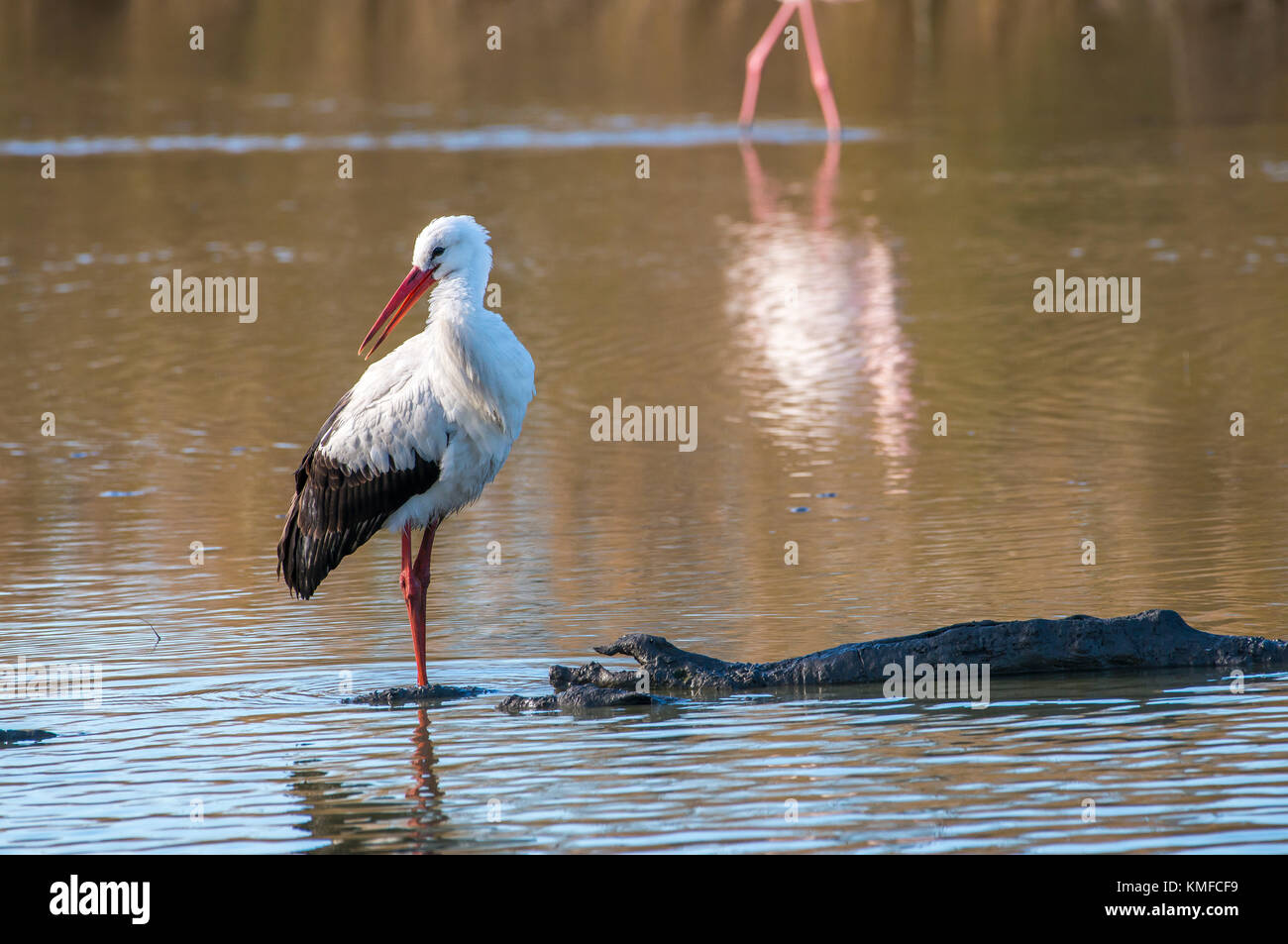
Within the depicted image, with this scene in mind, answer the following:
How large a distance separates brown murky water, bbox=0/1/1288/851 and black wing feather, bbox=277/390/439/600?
0.42 m

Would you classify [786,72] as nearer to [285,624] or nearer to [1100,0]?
[1100,0]

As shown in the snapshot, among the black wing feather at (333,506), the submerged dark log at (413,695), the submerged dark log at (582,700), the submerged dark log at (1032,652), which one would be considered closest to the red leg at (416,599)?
the submerged dark log at (413,695)

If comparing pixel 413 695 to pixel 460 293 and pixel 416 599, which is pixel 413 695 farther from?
pixel 460 293

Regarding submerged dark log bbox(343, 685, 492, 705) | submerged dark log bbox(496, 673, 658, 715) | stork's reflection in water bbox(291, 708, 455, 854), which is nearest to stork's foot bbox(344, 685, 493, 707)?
submerged dark log bbox(343, 685, 492, 705)

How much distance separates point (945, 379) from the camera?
51.5 ft

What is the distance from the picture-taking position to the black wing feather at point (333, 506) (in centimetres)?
873

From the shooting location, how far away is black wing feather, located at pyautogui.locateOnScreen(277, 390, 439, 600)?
873 centimetres

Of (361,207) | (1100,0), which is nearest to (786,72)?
(1100,0)

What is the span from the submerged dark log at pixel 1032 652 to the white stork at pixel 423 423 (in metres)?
1.21

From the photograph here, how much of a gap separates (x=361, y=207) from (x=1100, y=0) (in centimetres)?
3292

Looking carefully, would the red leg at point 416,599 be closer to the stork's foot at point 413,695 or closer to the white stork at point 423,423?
the white stork at point 423,423

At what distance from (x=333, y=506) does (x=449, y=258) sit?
117 centimetres

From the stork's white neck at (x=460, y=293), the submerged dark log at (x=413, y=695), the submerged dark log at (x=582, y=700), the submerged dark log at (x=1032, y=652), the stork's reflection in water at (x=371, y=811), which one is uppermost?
the stork's white neck at (x=460, y=293)

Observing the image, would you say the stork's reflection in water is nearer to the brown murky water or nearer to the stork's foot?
the brown murky water
